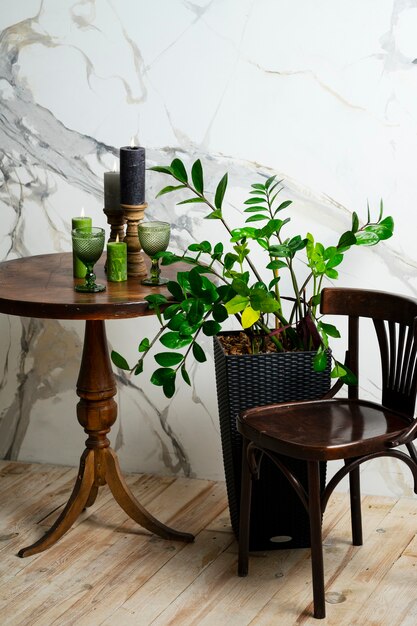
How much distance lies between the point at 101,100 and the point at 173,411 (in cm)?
99

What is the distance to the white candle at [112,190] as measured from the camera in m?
2.46

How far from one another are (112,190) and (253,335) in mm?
526

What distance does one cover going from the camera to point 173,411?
3000mm

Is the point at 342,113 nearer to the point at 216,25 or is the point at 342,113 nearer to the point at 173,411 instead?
the point at 216,25

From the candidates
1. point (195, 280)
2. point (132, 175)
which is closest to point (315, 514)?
point (195, 280)

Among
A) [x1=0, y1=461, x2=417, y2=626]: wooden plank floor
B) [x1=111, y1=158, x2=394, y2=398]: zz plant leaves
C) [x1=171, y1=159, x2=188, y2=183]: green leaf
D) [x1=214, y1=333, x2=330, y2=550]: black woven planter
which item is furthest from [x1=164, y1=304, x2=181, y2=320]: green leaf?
[x1=0, y1=461, x2=417, y2=626]: wooden plank floor

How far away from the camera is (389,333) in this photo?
7.97ft

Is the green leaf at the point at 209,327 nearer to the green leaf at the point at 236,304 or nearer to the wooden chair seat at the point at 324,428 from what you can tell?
the green leaf at the point at 236,304

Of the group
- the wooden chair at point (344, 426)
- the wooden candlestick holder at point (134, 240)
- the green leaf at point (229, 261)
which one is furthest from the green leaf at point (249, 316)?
the wooden candlestick holder at point (134, 240)

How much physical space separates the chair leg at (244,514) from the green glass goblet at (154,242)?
0.46m

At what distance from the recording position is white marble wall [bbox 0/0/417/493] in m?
2.67

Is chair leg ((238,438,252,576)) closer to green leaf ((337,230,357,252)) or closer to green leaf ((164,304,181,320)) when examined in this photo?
green leaf ((164,304,181,320))

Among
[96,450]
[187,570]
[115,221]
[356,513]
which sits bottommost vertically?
[187,570]

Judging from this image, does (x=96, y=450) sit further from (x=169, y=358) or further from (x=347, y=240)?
(x=347, y=240)
